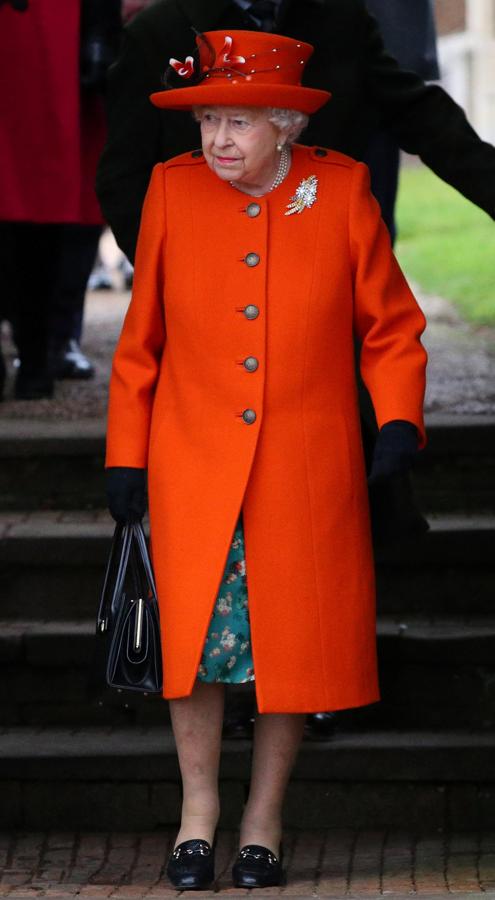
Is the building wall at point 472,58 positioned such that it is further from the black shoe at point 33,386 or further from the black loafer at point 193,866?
the black loafer at point 193,866

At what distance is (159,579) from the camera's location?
147 inches

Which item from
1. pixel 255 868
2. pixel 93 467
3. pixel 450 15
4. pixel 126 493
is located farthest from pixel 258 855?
pixel 450 15

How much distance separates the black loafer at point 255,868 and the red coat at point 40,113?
2.51 meters

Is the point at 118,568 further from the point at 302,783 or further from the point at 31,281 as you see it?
the point at 31,281

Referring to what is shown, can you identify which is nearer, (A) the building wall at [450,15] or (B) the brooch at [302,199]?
(B) the brooch at [302,199]

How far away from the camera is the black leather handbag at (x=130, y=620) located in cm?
372

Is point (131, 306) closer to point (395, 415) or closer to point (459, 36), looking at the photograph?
point (395, 415)

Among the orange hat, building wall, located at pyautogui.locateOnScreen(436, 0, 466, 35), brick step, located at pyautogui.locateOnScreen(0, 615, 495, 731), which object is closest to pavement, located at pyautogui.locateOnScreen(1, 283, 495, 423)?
brick step, located at pyautogui.locateOnScreen(0, 615, 495, 731)

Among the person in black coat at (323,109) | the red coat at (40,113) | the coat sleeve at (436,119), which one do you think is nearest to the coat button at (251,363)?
the person in black coat at (323,109)

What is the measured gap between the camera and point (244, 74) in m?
3.59

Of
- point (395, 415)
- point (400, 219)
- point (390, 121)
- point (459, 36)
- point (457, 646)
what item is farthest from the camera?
point (459, 36)

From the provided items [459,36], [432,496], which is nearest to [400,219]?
[459,36]

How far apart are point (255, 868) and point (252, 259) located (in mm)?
1249

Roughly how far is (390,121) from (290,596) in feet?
3.98
